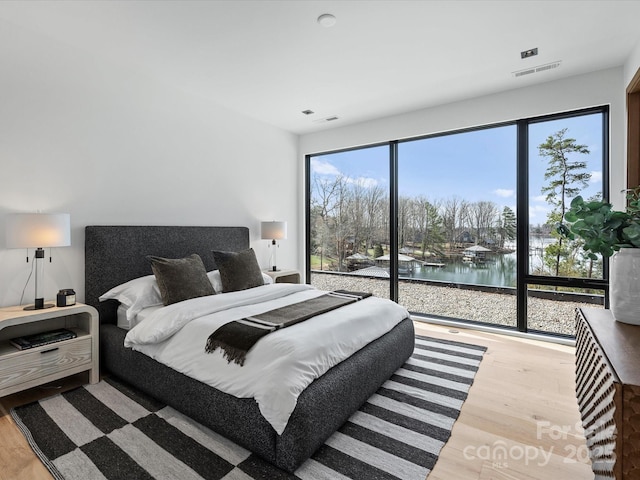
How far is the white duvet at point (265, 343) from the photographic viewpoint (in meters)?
1.73

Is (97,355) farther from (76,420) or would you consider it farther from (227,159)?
(227,159)

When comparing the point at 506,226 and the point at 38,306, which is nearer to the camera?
the point at 38,306

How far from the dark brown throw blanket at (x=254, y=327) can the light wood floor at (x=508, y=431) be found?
1.00 meters

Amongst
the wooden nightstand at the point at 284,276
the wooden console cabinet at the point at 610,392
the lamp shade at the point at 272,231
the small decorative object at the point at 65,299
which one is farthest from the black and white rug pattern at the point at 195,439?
the lamp shade at the point at 272,231

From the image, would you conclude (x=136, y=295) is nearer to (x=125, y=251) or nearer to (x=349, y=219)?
(x=125, y=251)

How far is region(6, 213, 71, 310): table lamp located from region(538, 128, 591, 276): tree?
4510 millimetres

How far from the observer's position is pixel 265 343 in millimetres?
1930

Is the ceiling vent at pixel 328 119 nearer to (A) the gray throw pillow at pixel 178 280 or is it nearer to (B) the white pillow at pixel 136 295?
(A) the gray throw pillow at pixel 178 280

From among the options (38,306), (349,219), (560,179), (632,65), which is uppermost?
(632,65)

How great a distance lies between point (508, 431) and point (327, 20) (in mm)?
2971

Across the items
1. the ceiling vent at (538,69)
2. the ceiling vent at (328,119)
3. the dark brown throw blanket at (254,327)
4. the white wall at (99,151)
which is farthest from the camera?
the ceiling vent at (328,119)

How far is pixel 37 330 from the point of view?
270cm

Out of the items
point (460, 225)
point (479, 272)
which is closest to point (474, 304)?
point (479, 272)

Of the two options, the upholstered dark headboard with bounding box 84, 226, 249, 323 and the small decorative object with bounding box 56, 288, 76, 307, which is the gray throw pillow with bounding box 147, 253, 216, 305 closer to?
the upholstered dark headboard with bounding box 84, 226, 249, 323
